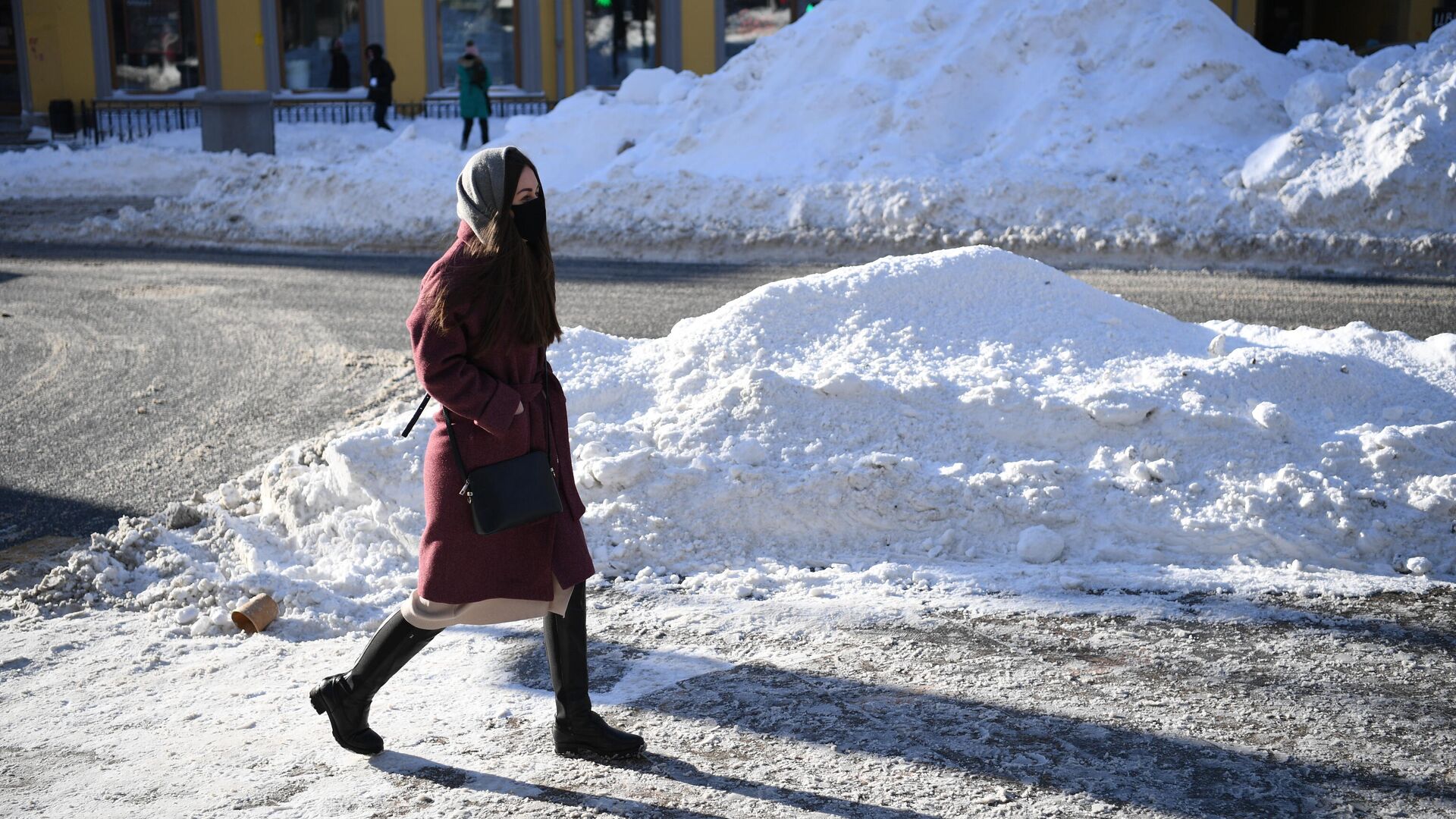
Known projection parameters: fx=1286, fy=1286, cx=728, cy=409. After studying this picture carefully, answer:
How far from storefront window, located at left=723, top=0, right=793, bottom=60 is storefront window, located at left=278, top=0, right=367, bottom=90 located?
781 cm

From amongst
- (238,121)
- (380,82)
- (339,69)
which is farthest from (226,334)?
(339,69)

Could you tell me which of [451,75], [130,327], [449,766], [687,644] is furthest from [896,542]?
[451,75]

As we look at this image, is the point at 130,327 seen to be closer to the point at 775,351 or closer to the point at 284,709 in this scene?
the point at 775,351

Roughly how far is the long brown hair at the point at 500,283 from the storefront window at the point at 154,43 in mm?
26957

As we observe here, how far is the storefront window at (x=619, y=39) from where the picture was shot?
93.2 ft

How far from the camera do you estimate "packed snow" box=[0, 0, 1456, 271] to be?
42.8 ft

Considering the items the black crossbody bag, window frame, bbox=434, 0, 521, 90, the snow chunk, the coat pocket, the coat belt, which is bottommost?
the snow chunk

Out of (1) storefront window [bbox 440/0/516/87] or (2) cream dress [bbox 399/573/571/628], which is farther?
(1) storefront window [bbox 440/0/516/87]

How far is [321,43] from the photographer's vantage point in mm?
27625

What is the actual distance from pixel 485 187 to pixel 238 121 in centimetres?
2044

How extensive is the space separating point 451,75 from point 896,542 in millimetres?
24803

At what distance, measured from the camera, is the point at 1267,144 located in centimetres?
1405

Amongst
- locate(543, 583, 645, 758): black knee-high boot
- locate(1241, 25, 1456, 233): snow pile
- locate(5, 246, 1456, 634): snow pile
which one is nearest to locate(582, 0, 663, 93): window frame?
locate(1241, 25, 1456, 233): snow pile

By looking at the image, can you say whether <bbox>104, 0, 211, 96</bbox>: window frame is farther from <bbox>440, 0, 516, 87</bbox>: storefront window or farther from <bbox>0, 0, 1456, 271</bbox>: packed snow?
<bbox>0, 0, 1456, 271</bbox>: packed snow
